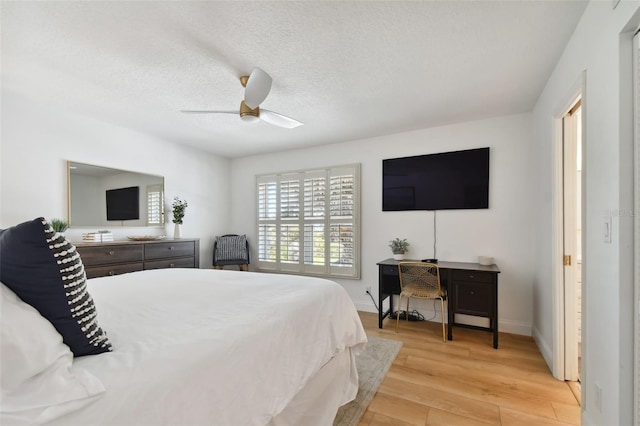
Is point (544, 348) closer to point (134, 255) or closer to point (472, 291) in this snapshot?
point (472, 291)

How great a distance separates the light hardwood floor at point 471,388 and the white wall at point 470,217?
666 millimetres

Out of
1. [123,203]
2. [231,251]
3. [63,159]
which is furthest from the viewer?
[231,251]

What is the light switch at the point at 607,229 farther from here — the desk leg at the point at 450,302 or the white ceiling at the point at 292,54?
the desk leg at the point at 450,302

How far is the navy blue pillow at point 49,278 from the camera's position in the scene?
0.76m

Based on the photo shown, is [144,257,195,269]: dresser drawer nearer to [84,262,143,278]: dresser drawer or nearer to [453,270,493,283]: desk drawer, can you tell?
[84,262,143,278]: dresser drawer

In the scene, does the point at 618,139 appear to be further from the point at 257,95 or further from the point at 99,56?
the point at 99,56

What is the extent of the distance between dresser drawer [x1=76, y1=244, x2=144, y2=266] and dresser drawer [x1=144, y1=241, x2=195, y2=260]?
9cm

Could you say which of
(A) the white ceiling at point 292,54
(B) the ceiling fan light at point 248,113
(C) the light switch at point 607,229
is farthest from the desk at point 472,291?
(B) the ceiling fan light at point 248,113

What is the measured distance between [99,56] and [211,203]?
284 centimetres

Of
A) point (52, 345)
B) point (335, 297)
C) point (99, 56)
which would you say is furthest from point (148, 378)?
point (99, 56)

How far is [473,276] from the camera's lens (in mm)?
2873

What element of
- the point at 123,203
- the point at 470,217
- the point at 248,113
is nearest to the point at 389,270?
the point at 470,217

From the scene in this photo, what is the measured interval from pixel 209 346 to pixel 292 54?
188cm

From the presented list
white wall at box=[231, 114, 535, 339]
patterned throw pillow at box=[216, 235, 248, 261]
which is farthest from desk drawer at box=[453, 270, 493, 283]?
patterned throw pillow at box=[216, 235, 248, 261]
